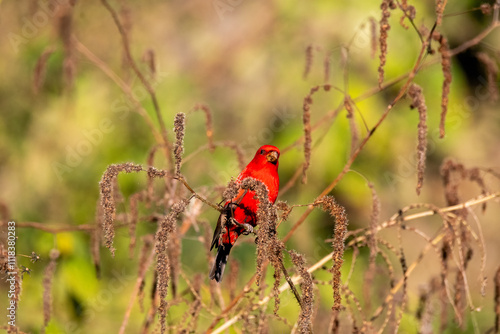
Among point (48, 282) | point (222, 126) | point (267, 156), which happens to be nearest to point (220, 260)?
point (267, 156)

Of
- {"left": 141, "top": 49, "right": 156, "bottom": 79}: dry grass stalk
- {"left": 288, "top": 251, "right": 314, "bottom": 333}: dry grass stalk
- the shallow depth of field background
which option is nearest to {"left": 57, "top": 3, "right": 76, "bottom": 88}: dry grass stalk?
{"left": 141, "top": 49, "right": 156, "bottom": 79}: dry grass stalk

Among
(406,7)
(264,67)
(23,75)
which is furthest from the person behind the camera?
(264,67)

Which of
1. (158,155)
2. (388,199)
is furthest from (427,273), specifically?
(158,155)

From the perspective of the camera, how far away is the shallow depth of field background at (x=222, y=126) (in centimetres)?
507

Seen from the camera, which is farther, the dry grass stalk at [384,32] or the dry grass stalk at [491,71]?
the dry grass stalk at [491,71]

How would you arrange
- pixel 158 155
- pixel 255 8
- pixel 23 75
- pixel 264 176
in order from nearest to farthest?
pixel 264 176, pixel 158 155, pixel 23 75, pixel 255 8

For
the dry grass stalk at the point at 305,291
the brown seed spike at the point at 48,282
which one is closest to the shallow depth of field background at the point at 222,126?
the brown seed spike at the point at 48,282

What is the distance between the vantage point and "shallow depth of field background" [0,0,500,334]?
5066 millimetres

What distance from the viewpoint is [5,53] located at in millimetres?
6012

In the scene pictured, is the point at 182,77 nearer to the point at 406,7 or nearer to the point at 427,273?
the point at 427,273

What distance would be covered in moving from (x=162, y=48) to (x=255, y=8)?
4.34 feet

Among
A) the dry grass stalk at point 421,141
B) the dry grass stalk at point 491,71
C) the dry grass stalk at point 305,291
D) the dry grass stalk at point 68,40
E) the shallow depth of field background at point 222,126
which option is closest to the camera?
the dry grass stalk at point 305,291

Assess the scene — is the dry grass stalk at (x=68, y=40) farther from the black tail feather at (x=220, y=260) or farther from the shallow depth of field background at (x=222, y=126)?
the shallow depth of field background at (x=222, y=126)

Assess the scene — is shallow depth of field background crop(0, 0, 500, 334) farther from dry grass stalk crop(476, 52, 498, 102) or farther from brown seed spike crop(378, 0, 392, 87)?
brown seed spike crop(378, 0, 392, 87)
